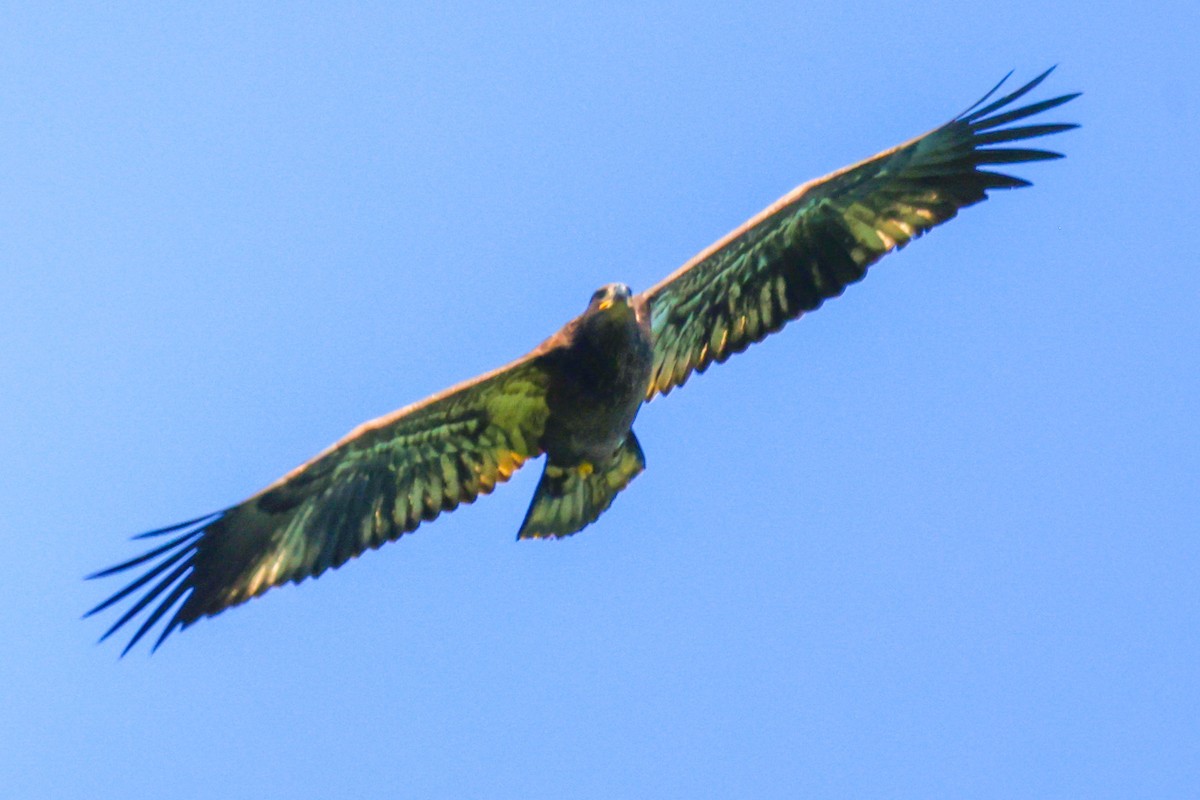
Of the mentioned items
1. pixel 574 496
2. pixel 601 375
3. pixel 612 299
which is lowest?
pixel 574 496

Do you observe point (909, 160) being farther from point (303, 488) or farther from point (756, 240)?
point (303, 488)

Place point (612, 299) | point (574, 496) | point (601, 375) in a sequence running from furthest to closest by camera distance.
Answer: point (574, 496) → point (601, 375) → point (612, 299)

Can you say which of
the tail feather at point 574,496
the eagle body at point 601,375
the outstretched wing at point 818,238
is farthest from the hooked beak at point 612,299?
the tail feather at point 574,496

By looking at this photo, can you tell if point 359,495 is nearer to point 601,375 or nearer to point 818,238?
point 601,375

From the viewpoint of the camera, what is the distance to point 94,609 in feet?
40.7

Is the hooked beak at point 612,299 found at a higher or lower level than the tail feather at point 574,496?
higher

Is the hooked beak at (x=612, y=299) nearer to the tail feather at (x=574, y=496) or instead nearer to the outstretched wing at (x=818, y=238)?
the outstretched wing at (x=818, y=238)

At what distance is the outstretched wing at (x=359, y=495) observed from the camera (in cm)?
1282

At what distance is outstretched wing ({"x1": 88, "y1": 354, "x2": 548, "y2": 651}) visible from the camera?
12.8 m

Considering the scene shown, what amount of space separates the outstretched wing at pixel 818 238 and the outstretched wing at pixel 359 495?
3.18 ft

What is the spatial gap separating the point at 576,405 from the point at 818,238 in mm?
1908

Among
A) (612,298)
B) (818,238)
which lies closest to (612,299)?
(612,298)

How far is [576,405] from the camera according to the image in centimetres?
1270

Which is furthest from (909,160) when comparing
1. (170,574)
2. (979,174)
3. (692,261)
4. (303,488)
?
(170,574)
